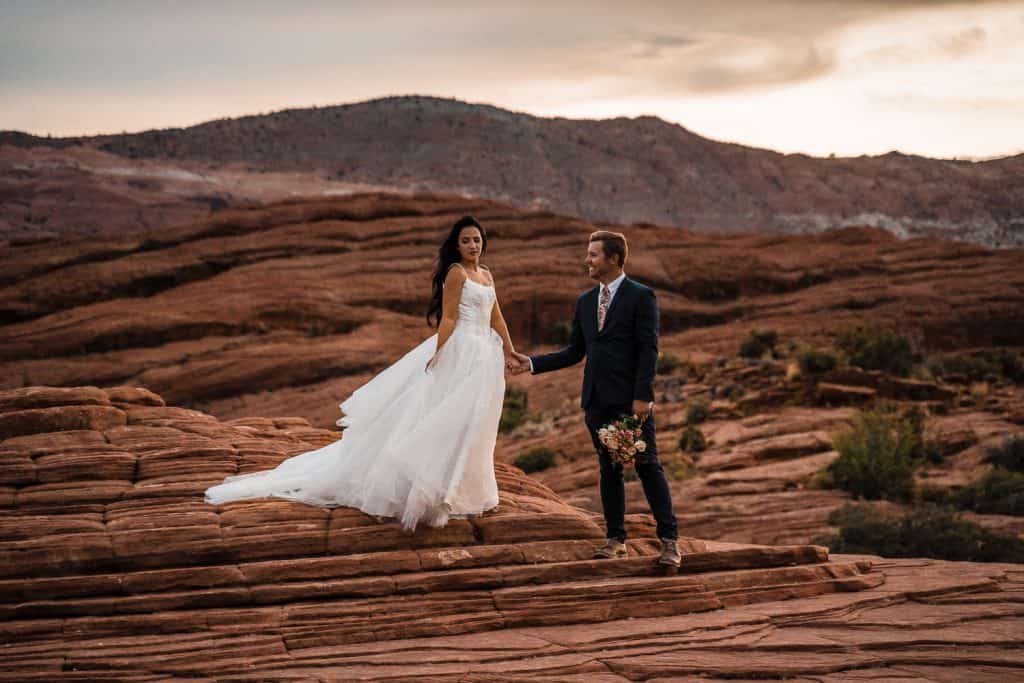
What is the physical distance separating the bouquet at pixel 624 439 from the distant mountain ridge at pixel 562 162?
233 ft

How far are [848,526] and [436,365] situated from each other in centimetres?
816

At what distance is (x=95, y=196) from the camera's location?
218 feet

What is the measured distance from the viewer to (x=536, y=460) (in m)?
20.8

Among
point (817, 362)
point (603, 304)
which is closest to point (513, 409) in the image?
point (817, 362)

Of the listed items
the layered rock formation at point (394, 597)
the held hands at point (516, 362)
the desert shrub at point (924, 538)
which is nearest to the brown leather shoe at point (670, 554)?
the layered rock formation at point (394, 597)

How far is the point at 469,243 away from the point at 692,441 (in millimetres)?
13226

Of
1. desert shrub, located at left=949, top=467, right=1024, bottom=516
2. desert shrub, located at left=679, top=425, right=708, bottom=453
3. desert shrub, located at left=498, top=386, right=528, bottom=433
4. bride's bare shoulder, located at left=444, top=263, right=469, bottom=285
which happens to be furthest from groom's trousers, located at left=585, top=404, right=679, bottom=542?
desert shrub, located at left=498, top=386, right=528, bottom=433

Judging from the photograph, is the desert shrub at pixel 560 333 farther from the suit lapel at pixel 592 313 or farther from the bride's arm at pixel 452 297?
the suit lapel at pixel 592 313

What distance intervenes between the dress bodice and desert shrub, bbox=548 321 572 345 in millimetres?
27945

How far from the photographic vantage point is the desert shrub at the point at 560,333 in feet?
119

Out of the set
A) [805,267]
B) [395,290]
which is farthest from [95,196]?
[805,267]

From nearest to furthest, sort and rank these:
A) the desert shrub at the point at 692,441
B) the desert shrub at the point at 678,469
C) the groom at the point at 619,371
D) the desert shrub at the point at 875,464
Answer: the groom at the point at 619,371
the desert shrub at the point at 875,464
the desert shrub at the point at 678,469
the desert shrub at the point at 692,441

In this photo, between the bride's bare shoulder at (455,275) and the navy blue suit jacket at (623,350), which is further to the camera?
the bride's bare shoulder at (455,275)

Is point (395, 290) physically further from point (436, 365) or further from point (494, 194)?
point (494, 194)
